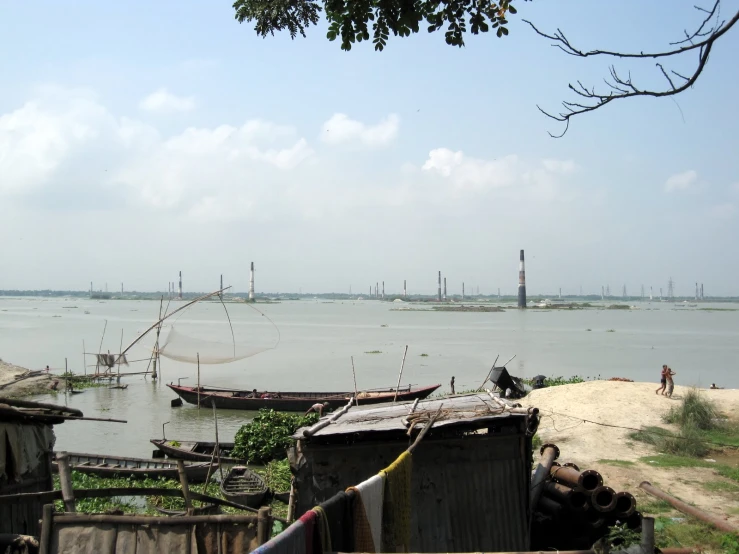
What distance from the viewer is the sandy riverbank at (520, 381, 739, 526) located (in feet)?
30.3

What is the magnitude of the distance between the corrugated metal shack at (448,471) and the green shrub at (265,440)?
7.02 m

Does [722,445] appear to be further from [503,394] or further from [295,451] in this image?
[295,451]

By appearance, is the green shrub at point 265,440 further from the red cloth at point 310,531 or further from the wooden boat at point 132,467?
the red cloth at point 310,531

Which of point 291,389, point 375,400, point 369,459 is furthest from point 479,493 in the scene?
point 291,389

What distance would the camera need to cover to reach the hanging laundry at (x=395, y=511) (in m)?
4.11

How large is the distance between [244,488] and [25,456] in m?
4.51

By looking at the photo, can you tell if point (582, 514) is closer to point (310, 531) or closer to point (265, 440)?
point (310, 531)

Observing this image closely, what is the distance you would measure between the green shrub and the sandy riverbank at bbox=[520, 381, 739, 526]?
5352 mm

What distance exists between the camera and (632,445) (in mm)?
12227

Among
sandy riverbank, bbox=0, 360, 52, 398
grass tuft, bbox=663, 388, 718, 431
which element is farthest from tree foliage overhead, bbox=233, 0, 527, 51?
sandy riverbank, bbox=0, 360, 52, 398

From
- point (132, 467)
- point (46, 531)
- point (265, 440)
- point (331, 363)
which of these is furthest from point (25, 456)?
point (331, 363)

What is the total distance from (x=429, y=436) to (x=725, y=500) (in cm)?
556

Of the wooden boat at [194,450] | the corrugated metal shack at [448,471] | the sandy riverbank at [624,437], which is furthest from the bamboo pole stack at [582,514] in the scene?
the wooden boat at [194,450]

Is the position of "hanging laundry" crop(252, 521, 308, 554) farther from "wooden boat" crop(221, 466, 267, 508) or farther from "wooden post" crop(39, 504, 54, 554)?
"wooden boat" crop(221, 466, 267, 508)
